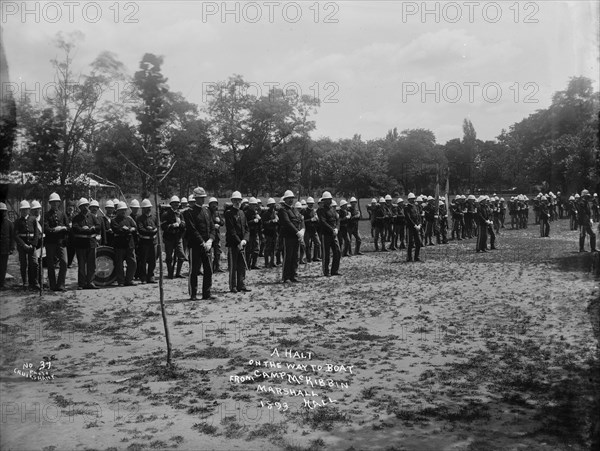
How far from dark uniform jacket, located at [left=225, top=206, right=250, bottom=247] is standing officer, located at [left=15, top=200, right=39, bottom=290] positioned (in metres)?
4.12

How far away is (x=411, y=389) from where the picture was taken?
5.44m

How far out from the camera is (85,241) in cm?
1180

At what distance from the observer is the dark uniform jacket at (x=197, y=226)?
1061cm

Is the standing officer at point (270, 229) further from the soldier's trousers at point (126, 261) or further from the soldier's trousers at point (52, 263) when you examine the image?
the soldier's trousers at point (52, 263)

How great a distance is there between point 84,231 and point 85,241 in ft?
0.73

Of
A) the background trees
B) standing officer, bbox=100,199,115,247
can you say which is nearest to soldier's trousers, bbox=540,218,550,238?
the background trees

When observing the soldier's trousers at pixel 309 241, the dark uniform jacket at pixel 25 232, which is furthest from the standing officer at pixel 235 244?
the soldier's trousers at pixel 309 241

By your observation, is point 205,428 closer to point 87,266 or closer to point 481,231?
point 87,266

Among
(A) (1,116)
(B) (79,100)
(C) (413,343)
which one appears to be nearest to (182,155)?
(B) (79,100)

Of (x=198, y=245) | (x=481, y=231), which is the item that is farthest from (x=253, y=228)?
(x=481, y=231)

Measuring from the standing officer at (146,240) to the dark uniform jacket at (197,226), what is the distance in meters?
2.61

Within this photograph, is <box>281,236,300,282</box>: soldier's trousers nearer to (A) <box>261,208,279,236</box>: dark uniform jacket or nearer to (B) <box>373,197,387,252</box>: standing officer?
(A) <box>261,208,279,236</box>: dark uniform jacket

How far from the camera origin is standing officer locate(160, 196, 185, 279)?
13.6 metres

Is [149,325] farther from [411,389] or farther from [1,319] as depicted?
[411,389]
